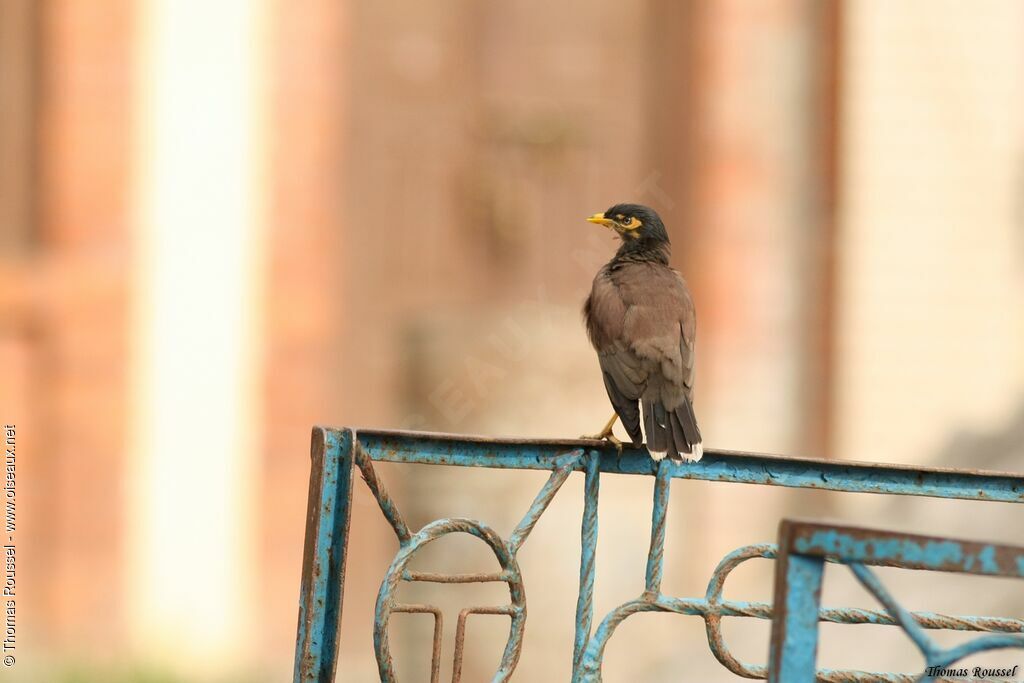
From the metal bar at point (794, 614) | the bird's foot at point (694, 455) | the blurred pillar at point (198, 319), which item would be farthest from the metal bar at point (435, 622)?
the blurred pillar at point (198, 319)

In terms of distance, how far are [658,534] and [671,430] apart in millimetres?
898

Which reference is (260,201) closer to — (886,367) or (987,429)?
(886,367)

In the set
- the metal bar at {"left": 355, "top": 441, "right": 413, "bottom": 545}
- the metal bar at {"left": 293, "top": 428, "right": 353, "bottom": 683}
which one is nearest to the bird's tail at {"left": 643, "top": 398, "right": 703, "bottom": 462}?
the metal bar at {"left": 355, "top": 441, "right": 413, "bottom": 545}

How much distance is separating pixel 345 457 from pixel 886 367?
208 inches

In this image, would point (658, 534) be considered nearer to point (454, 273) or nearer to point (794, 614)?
point (794, 614)

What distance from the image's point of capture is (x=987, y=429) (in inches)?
280

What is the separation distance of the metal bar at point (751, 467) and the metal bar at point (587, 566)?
0.03 m

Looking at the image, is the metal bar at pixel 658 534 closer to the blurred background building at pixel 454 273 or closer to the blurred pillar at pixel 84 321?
the blurred background building at pixel 454 273

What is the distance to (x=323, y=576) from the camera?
2113 mm

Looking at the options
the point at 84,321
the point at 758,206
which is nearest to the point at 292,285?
the point at 84,321

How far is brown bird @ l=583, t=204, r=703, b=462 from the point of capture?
3.52 meters

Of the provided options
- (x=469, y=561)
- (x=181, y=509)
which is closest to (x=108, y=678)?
→ (x=181, y=509)

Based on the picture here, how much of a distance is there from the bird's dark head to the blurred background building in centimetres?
231

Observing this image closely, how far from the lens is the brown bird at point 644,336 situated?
138 inches
